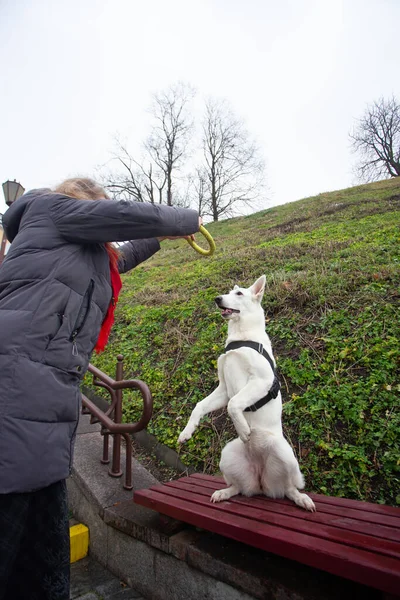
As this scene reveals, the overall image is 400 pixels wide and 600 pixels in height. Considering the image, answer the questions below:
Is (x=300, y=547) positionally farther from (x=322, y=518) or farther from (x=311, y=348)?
(x=311, y=348)

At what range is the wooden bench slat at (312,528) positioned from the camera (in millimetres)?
1380

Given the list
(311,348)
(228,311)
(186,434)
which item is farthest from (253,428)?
(311,348)

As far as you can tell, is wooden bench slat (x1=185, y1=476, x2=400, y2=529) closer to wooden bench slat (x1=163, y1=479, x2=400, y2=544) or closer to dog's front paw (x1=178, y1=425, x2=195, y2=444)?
wooden bench slat (x1=163, y1=479, x2=400, y2=544)

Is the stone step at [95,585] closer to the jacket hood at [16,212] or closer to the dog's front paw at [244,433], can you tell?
the dog's front paw at [244,433]

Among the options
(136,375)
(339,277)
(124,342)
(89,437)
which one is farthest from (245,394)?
(124,342)

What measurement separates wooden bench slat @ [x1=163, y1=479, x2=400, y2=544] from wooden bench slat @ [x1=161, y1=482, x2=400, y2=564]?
0.10 feet

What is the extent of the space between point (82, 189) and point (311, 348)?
3032 mm

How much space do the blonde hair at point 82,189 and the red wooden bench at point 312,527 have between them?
1820 mm

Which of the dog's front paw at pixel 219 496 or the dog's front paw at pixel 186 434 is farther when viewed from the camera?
the dog's front paw at pixel 186 434

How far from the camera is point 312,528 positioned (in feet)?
5.28

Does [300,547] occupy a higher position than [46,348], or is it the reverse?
[46,348]

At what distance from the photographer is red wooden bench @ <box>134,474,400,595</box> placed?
49.4 inches

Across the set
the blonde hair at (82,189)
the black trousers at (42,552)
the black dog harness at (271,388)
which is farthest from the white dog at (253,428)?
the blonde hair at (82,189)

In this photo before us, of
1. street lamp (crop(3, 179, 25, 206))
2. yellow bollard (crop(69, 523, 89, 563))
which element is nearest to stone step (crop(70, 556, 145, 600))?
yellow bollard (crop(69, 523, 89, 563))
